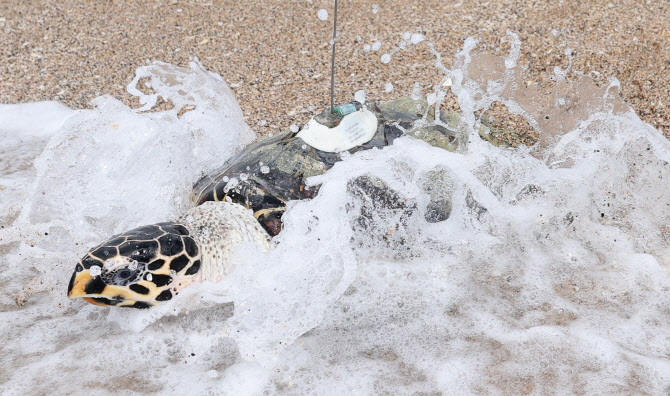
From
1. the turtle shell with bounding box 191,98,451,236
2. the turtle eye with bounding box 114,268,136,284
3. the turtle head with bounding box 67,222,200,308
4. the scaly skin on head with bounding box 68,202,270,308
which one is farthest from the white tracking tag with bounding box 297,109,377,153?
the turtle eye with bounding box 114,268,136,284

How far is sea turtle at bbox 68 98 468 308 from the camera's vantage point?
83.9 inches

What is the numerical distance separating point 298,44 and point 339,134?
1.76 m

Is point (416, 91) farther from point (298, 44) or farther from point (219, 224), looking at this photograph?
point (219, 224)

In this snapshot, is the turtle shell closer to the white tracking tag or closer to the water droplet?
the white tracking tag

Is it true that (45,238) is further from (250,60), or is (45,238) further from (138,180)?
(250,60)

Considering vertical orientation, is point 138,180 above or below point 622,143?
below

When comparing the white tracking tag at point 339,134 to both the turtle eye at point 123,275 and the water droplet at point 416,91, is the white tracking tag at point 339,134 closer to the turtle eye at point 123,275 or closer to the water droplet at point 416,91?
the water droplet at point 416,91

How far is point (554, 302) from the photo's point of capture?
90.1 inches

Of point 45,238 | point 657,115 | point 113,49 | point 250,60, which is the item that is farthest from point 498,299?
point 113,49

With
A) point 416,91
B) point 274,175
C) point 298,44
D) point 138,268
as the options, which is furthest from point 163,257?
point 298,44

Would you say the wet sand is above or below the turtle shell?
above

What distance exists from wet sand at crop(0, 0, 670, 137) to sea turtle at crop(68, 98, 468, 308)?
0.81 m

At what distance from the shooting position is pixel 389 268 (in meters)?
2.52

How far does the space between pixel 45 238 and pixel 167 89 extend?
141cm
